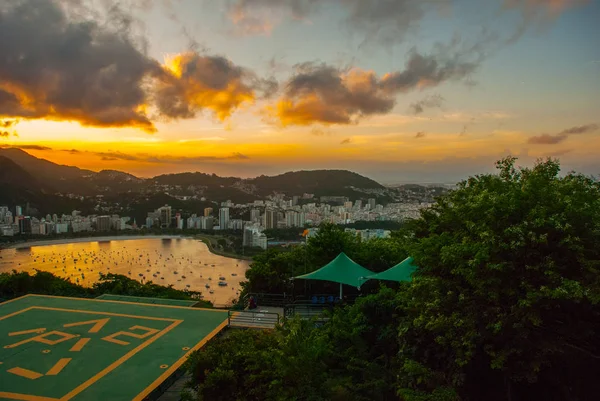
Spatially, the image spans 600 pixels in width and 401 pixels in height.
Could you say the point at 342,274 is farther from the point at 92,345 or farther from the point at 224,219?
the point at 224,219

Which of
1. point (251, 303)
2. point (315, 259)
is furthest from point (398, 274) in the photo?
point (251, 303)

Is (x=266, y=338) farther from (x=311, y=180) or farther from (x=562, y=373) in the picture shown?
(x=311, y=180)

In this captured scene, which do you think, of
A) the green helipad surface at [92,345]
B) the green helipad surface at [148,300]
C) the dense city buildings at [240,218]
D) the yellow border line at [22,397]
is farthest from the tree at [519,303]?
the dense city buildings at [240,218]

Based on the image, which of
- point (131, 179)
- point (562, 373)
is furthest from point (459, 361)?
point (131, 179)

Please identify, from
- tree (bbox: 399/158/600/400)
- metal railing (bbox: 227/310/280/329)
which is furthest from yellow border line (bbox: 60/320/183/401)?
tree (bbox: 399/158/600/400)

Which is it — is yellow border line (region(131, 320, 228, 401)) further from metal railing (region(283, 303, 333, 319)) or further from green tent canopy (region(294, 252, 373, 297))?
green tent canopy (region(294, 252, 373, 297))

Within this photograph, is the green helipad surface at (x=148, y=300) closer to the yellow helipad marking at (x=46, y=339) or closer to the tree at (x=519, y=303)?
the yellow helipad marking at (x=46, y=339)
